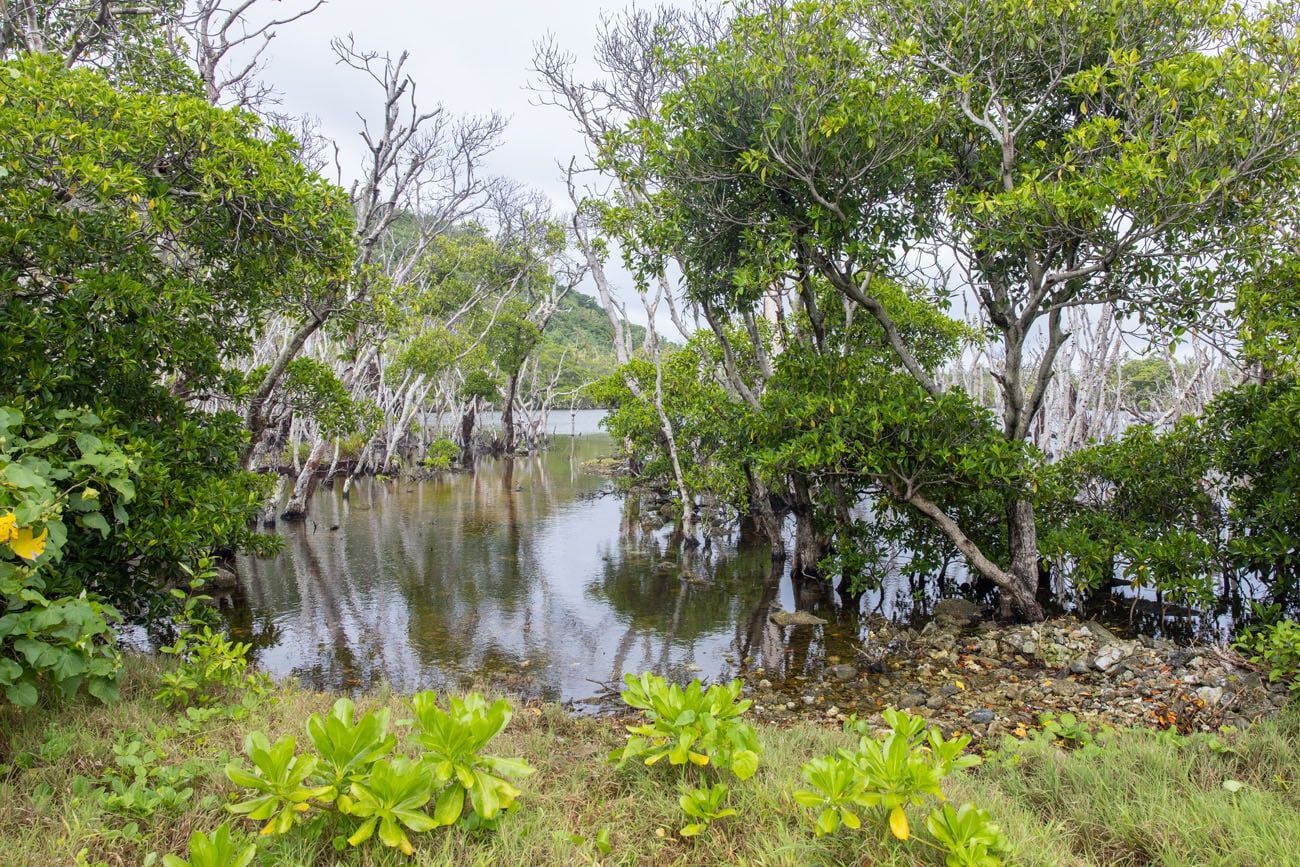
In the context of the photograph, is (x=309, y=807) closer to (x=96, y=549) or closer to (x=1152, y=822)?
(x=96, y=549)

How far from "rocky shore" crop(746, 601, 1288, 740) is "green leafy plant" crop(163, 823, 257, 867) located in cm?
494

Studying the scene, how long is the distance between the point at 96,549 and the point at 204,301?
2.51 m

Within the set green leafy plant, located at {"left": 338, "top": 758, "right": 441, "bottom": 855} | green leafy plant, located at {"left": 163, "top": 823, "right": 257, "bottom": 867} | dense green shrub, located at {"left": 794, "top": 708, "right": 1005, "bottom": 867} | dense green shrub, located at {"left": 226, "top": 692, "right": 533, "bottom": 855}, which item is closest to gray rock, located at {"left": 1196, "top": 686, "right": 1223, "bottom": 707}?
dense green shrub, located at {"left": 794, "top": 708, "right": 1005, "bottom": 867}

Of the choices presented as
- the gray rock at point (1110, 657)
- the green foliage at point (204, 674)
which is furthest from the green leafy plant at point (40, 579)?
the gray rock at point (1110, 657)

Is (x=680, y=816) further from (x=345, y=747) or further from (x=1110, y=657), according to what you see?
(x=1110, y=657)

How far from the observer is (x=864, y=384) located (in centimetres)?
864

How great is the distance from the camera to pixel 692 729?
3.51 meters

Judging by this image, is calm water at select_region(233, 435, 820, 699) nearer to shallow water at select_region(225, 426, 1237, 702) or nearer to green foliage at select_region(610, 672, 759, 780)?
shallow water at select_region(225, 426, 1237, 702)

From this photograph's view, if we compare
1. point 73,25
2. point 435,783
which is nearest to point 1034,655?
point 435,783

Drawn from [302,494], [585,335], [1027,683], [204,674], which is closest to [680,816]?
[204,674]

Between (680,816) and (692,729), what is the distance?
0.41 meters

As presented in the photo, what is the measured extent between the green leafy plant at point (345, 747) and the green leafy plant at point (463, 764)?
0.19 m

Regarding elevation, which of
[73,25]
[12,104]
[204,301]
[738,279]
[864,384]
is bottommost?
[864,384]

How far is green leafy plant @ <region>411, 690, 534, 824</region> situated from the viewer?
9.45 feet
